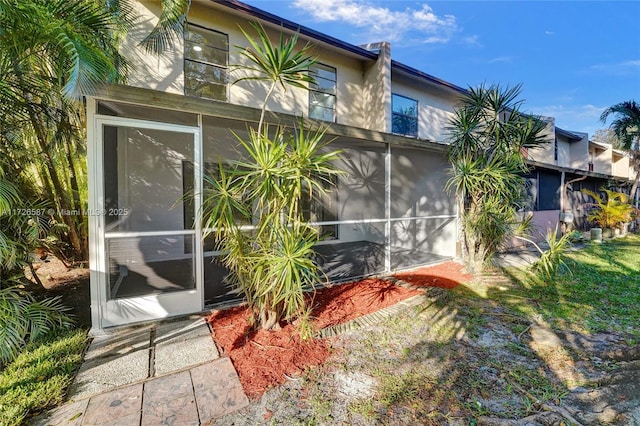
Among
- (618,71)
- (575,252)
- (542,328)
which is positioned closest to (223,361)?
(542,328)

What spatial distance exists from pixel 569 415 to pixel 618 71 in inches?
1061

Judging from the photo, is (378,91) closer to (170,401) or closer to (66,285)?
(170,401)

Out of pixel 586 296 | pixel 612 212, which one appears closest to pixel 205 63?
pixel 586 296

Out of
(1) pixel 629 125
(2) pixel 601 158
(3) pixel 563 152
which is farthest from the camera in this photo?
(2) pixel 601 158

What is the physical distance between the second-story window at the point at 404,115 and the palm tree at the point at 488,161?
387 cm

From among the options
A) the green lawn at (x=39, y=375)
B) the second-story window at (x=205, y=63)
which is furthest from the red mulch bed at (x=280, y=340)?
the second-story window at (x=205, y=63)

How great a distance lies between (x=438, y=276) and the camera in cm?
617

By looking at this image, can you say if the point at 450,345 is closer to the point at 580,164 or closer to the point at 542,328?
the point at 542,328

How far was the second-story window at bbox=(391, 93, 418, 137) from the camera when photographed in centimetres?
1013

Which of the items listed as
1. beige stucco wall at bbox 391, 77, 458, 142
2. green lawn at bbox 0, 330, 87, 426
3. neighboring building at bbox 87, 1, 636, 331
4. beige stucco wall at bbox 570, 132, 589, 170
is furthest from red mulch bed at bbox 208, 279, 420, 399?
beige stucco wall at bbox 570, 132, 589, 170

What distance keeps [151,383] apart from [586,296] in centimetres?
687

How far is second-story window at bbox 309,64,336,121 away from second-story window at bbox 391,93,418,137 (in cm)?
240

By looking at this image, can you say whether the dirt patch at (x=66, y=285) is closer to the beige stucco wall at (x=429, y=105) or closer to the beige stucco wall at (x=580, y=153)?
the beige stucco wall at (x=429, y=105)

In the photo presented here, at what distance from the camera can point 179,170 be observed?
16.0ft
